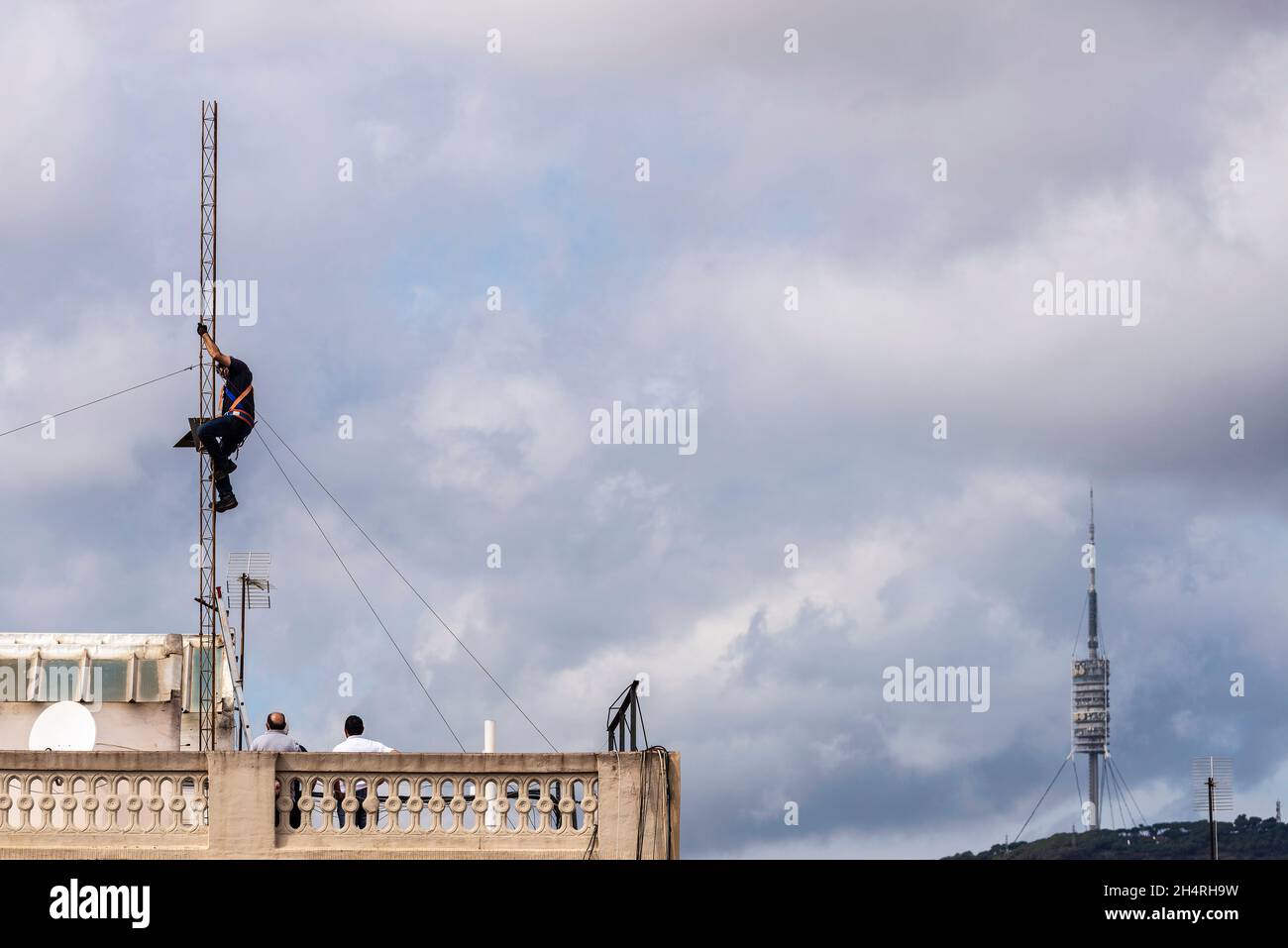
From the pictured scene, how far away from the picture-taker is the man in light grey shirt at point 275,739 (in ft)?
72.7

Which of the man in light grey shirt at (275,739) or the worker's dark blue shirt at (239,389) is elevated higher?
the worker's dark blue shirt at (239,389)

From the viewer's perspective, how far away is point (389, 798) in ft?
69.8

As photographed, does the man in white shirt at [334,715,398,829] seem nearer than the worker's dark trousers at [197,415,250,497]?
Yes

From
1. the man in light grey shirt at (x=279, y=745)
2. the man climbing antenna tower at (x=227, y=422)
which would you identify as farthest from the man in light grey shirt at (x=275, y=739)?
the man climbing antenna tower at (x=227, y=422)

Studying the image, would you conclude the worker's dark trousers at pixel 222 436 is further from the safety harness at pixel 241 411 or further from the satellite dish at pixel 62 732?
the satellite dish at pixel 62 732

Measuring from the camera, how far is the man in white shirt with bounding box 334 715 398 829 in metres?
21.4

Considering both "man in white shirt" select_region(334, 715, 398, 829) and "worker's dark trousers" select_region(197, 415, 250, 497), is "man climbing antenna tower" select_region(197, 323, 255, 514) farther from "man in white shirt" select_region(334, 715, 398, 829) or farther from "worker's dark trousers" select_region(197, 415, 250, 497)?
"man in white shirt" select_region(334, 715, 398, 829)

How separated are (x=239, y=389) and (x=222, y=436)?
62 centimetres

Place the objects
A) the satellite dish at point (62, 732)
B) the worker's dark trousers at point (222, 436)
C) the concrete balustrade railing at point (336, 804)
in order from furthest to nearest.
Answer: the worker's dark trousers at point (222, 436) → the satellite dish at point (62, 732) → the concrete balustrade railing at point (336, 804)

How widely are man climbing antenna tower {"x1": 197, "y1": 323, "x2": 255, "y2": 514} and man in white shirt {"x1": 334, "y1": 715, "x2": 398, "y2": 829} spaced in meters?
4.71

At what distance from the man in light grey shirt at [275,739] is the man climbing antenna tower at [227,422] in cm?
440

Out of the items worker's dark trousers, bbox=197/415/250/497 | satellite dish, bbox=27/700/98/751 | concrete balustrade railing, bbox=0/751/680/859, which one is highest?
worker's dark trousers, bbox=197/415/250/497

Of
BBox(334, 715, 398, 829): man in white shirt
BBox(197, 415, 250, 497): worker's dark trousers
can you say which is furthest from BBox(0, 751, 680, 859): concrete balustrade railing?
BBox(197, 415, 250, 497): worker's dark trousers
